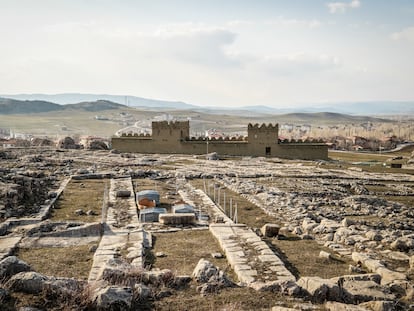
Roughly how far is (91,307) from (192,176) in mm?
18771

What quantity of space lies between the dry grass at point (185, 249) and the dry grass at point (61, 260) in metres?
1.45

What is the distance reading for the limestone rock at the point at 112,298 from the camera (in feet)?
18.4

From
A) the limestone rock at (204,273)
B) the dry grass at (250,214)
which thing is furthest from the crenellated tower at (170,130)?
the limestone rock at (204,273)

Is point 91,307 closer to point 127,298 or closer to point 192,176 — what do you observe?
point 127,298

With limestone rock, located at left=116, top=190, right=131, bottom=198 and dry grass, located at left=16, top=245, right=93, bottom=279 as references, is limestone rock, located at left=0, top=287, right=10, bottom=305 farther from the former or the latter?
limestone rock, located at left=116, top=190, right=131, bottom=198

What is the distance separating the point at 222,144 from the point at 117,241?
103 feet

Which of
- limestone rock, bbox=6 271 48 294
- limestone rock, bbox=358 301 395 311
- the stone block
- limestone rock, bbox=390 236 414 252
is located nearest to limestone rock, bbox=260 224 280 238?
the stone block

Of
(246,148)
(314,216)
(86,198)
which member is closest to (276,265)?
(314,216)

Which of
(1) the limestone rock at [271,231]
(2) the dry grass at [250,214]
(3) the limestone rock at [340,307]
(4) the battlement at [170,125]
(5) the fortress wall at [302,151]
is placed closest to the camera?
(3) the limestone rock at [340,307]

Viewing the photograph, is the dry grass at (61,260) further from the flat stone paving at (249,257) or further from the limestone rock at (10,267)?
the flat stone paving at (249,257)

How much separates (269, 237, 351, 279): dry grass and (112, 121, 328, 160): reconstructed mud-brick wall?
30188mm

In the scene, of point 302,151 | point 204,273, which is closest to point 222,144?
point 302,151

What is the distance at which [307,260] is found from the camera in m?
9.33

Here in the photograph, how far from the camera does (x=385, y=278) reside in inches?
316
